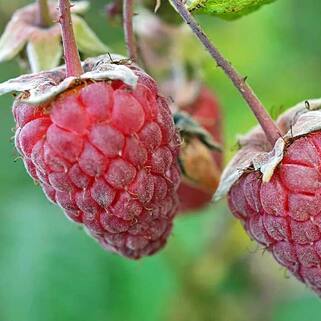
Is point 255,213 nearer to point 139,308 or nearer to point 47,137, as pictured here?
point 47,137

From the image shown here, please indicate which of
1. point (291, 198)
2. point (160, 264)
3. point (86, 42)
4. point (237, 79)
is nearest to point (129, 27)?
point (86, 42)

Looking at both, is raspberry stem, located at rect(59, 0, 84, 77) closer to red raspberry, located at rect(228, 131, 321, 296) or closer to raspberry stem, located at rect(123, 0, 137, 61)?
raspberry stem, located at rect(123, 0, 137, 61)

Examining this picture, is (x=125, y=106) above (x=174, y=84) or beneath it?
above

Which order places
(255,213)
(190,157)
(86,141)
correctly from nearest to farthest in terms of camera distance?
(86,141) < (255,213) < (190,157)

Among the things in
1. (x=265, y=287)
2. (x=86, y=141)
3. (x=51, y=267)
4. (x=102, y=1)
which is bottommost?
(x=265, y=287)

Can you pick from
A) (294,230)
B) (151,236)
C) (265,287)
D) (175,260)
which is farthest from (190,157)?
(265,287)

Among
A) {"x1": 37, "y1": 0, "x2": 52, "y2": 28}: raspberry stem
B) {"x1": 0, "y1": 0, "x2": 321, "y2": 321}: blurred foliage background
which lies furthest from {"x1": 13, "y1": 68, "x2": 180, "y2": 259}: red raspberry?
{"x1": 0, "y1": 0, "x2": 321, "y2": 321}: blurred foliage background

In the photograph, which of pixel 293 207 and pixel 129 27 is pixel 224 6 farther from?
pixel 293 207

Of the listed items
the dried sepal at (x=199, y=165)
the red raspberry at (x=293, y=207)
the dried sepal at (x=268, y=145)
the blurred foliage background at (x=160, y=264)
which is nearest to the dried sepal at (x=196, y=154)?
the dried sepal at (x=199, y=165)
